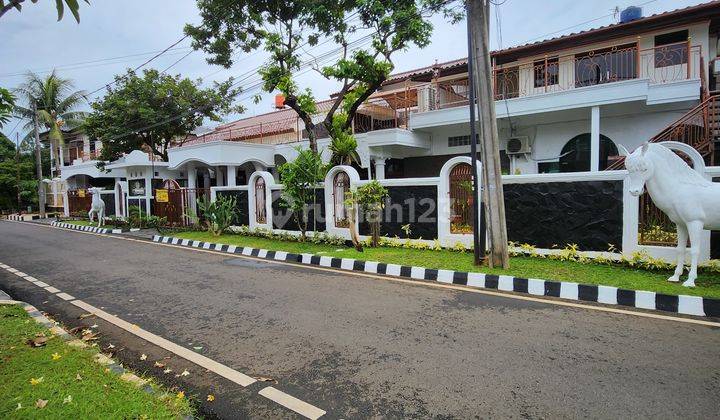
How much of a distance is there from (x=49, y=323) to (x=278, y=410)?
3.56m

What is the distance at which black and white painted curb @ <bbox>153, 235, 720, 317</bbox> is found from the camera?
17.1 feet

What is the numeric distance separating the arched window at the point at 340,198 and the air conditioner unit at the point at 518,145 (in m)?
6.72

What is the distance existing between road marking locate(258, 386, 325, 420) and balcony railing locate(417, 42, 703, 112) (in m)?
12.0

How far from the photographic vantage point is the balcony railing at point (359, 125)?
54.9 feet

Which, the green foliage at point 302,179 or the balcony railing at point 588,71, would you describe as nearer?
the green foliage at point 302,179

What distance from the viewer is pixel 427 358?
374 cm

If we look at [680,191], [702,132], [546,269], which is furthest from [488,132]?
[702,132]

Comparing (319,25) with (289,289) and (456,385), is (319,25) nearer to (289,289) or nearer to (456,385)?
(289,289)

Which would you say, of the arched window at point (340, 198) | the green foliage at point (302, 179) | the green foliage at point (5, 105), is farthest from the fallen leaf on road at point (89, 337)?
the arched window at point (340, 198)

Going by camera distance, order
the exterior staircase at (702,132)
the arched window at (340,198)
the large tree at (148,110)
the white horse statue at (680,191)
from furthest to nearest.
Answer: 1. the large tree at (148,110)
2. the arched window at (340,198)
3. the exterior staircase at (702,132)
4. the white horse statue at (680,191)

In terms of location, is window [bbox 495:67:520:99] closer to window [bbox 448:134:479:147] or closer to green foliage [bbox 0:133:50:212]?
window [bbox 448:134:479:147]

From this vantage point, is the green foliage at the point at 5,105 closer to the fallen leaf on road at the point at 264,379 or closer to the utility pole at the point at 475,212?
the fallen leaf on road at the point at 264,379

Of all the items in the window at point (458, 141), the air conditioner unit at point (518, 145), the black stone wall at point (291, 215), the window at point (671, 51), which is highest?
the window at point (671, 51)

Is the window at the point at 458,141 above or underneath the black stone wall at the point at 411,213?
above
